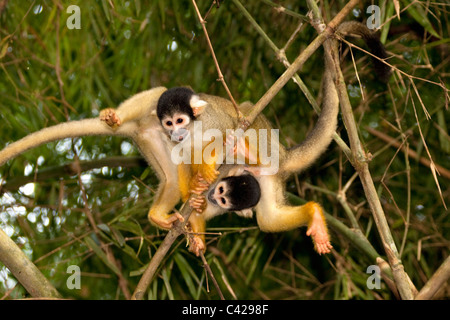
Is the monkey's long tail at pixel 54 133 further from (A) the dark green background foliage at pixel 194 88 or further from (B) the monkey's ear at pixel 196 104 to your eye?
(A) the dark green background foliage at pixel 194 88

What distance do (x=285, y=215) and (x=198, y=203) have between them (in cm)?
54

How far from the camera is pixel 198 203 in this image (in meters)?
2.69

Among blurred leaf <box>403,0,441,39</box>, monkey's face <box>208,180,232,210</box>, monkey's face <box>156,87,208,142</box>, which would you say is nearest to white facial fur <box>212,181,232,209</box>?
monkey's face <box>208,180,232,210</box>

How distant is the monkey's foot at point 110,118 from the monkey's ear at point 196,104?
1.26 ft

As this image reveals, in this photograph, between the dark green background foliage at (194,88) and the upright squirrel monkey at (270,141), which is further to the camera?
the dark green background foliage at (194,88)

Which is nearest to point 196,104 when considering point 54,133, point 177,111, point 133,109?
point 177,111

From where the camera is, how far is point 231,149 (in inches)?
103

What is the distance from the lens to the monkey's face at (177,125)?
8.78 ft

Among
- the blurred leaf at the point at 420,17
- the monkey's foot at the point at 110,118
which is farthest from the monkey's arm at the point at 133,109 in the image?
the blurred leaf at the point at 420,17

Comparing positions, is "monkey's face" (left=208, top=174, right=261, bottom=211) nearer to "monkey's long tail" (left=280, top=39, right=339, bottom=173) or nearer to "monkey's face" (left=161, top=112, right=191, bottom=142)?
"monkey's long tail" (left=280, top=39, right=339, bottom=173)

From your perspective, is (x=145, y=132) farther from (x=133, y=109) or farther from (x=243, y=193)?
(x=243, y=193)
